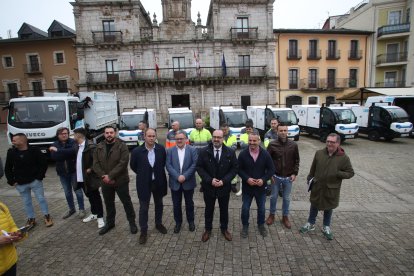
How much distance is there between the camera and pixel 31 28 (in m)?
30.2

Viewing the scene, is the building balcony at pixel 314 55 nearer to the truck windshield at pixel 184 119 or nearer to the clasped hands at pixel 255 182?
the truck windshield at pixel 184 119

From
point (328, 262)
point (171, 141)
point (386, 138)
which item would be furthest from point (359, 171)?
point (386, 138)

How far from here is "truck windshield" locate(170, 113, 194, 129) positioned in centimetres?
1341

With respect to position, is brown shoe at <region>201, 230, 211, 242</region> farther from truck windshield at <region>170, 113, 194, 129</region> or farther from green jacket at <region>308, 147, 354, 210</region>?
truck windshield at <region>170, 113, 194, 129</region>

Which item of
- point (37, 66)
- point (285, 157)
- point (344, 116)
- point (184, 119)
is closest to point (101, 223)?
point (285, 157)

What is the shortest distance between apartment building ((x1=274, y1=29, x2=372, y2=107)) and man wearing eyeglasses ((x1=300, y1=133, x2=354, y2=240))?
26153mm

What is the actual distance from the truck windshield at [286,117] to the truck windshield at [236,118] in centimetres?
232

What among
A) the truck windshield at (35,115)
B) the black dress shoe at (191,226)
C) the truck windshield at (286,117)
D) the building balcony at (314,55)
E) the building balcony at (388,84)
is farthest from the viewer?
the building balcony at (388,84)

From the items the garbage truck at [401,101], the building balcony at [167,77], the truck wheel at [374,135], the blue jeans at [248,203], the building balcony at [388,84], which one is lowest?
the truck wheel at [374,135]

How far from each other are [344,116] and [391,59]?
22613mm

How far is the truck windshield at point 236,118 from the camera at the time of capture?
47.4 ft

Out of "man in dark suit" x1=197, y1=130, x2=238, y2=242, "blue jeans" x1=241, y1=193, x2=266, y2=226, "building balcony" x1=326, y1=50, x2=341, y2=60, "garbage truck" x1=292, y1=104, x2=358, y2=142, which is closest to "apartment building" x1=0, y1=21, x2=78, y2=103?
"garbage truck" x1=292, y1=104, x2=358, y2=142

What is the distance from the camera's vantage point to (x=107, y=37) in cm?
2634

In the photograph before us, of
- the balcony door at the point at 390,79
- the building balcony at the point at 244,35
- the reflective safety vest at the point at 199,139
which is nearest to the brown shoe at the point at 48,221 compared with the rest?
the reflective safety vest at the point at 199,139
